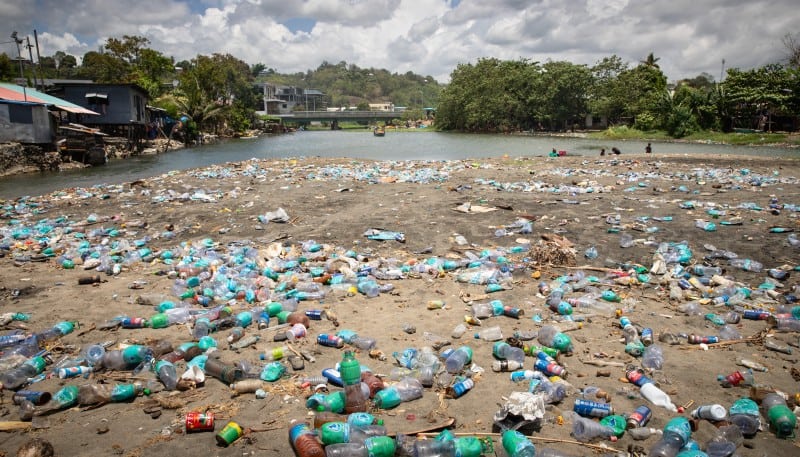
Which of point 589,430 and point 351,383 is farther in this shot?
point 351,383

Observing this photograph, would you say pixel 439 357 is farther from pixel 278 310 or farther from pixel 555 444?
pixel 278 310

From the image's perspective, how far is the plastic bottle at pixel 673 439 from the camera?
2338mm

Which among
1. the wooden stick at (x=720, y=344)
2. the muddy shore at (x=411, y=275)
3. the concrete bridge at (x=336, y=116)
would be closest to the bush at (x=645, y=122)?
the muddy shore at (x=411, y=275)

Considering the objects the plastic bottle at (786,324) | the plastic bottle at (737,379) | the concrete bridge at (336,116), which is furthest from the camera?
the concrete bridge at (336,116)

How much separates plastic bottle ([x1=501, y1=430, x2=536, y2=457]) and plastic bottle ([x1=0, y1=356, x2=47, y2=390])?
3079 mm

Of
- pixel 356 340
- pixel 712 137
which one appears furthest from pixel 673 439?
pixel 712 137

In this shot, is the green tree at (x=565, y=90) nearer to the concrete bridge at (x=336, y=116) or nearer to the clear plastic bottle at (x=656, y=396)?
the concrete bridge at (x=336, y=116)

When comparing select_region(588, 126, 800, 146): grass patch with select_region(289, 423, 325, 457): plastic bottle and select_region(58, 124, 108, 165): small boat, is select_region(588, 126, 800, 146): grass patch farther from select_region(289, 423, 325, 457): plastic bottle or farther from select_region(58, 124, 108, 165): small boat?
select_region(58, 124, 108, 165): small boat

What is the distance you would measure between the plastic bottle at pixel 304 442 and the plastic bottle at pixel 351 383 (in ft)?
1.20

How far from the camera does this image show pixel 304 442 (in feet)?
7.57

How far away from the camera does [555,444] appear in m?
2.44

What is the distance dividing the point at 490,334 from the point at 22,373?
3302 millimetres

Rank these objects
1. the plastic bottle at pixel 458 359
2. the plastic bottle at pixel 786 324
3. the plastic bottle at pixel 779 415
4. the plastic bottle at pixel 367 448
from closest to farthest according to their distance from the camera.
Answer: the plastic bottle at pixel 367 448, the plastic bottle at pixel 779 415, the plastic bottle at pixel 458 359, the plastic bottle at pixel 786 324

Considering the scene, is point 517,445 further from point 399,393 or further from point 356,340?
point 356,340
